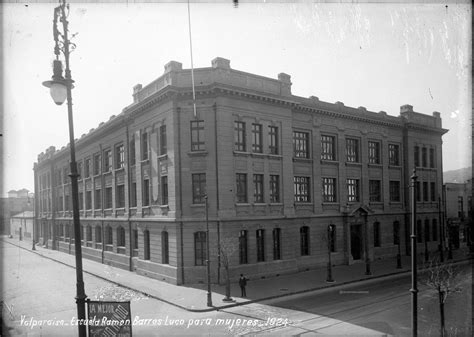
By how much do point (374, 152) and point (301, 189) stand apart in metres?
11.1

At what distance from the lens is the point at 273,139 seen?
27875 mm

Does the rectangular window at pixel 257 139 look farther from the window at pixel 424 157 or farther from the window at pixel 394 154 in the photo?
the window at pixel 424 157

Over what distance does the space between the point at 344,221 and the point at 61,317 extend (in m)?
23.3

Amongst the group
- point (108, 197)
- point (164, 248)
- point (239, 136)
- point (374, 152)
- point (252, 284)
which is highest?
point (239, 136)

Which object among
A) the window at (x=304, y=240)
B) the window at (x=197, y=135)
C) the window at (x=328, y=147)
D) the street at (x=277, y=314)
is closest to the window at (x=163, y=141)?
the window at (x=197, y=135)

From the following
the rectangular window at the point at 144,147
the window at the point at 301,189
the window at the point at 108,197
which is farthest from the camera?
the window at the point at 108,197

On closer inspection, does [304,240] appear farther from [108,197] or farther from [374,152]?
[108,197]

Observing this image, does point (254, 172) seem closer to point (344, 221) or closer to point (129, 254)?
point (344, 221)

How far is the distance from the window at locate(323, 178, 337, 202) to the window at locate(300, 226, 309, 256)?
3561mm

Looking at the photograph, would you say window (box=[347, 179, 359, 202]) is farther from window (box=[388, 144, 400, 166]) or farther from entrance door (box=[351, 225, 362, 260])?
window (box=[388, 144, 400, 166])

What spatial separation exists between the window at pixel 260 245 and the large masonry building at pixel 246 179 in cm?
10

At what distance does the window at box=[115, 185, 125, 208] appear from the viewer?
3350 cm

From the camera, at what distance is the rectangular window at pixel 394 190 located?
37438 mm

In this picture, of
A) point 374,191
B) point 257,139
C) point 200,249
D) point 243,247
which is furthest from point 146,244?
point 374,191
